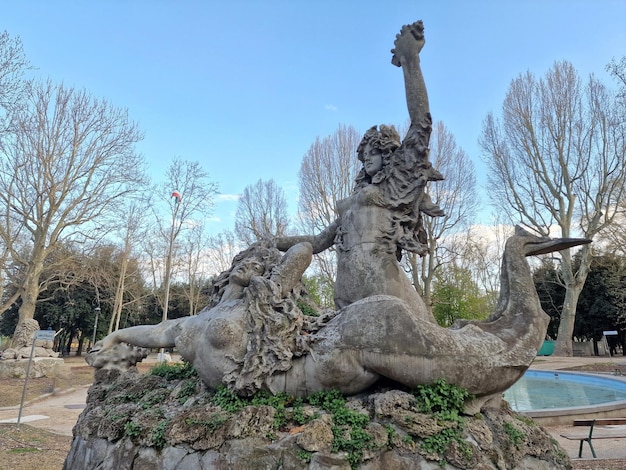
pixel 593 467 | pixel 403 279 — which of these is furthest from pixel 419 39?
pixel 593 467

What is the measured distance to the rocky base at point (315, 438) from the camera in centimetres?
257

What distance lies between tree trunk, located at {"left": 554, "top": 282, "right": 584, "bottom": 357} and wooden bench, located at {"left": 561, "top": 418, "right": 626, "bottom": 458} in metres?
18.6

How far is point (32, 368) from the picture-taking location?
17.5 meters

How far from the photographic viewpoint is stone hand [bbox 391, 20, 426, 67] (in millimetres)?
4496

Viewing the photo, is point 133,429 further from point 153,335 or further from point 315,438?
point 315,438

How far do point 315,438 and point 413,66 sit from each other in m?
3.60

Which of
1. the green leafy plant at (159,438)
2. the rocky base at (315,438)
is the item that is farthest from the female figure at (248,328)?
the green leafy plant at (159,438)

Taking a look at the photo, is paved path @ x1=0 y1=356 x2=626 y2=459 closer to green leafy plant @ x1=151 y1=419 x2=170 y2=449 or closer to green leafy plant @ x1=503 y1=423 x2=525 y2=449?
green leafy plant @ x1=503 y1=423 x2=525 y2=449

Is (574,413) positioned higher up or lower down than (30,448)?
higher up

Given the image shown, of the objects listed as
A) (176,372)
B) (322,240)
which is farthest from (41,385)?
(322,240)

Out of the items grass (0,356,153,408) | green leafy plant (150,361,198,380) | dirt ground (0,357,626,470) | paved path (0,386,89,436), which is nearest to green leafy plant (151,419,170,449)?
green leafy plant (150,361,198,380)

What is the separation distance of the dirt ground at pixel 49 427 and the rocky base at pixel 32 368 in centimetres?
47

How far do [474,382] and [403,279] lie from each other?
1.39 meters

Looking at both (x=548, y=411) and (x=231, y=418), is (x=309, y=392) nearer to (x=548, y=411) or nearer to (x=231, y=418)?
(x=231, y=418)
